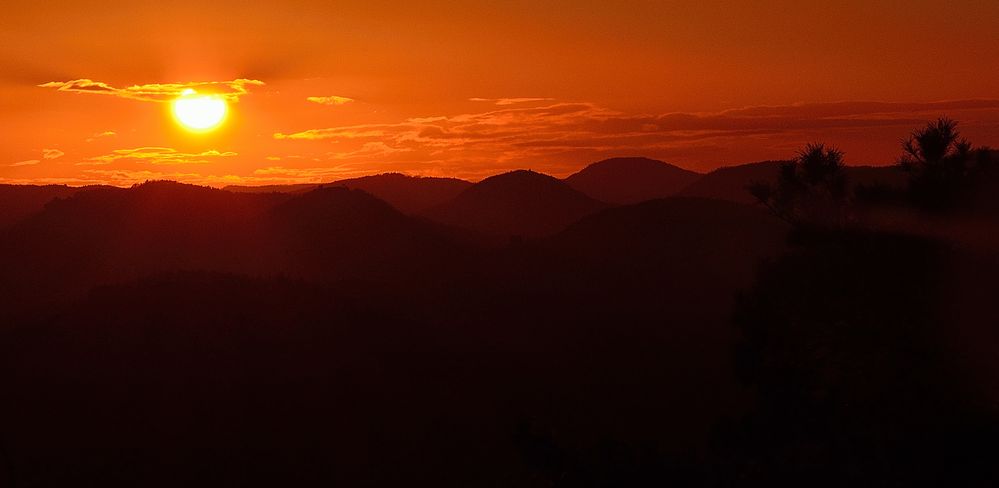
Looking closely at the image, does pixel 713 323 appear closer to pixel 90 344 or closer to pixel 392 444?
pixel 392 444

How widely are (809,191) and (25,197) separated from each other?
490 ft

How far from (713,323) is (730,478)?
1392 inches

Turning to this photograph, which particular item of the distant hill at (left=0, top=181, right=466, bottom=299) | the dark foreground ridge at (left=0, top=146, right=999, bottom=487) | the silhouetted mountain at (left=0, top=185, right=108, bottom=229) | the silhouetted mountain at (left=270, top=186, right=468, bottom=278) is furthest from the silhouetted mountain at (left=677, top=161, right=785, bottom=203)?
the silhouetted mountain at (left=0, top=185, right=108, bottom=229)

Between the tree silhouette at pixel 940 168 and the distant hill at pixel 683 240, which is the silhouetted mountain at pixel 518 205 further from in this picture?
the tree silhouette at pixel 940 168

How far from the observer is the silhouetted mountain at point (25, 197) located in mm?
128625

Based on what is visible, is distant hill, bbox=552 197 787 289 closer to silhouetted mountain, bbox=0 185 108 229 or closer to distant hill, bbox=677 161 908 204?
distant hill, bbox=677 161 908 204

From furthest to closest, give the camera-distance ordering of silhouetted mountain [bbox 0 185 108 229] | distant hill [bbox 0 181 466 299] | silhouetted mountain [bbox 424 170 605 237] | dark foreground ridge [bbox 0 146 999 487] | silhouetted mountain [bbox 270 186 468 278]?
silhouetted mountain [bbox 424 170 605 237] < silhouetted mountain [bbox 0 185 108 229] < silhouetted mountain [bbox 270 186 468 278] < distant hill [bbox 0 181 466 299] < dark foreground ridge [bbox 0 146 999 487]

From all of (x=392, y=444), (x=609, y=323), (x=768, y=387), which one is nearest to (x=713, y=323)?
(x=609, y=323)

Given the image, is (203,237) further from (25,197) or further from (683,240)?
(25,197)

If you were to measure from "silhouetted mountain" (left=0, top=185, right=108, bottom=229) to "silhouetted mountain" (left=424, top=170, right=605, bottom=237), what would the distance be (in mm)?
60529

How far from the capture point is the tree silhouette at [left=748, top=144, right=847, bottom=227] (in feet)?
68.5

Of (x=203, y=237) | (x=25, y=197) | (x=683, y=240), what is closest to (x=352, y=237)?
(x=203, y=237)

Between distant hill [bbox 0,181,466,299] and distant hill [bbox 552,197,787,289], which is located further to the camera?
distant hill [bbox 0,181,466,299]

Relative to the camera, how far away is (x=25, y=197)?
143 metres
